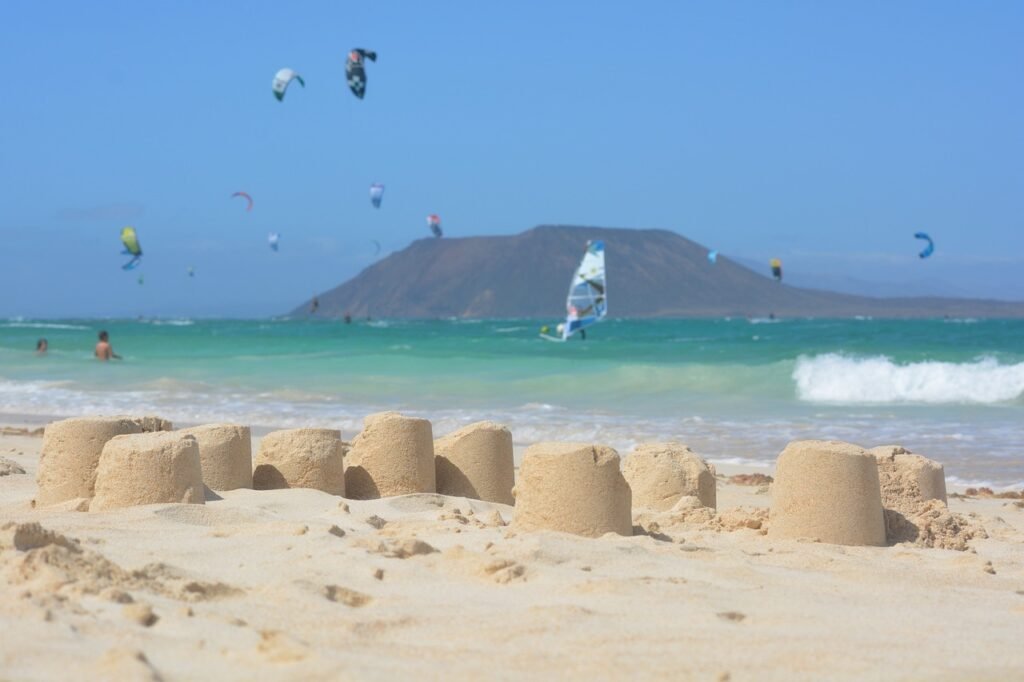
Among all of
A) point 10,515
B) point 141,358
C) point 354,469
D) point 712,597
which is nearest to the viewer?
point 712,597

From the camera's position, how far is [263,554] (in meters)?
5.11

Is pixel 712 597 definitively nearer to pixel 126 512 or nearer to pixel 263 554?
pixel 263 554

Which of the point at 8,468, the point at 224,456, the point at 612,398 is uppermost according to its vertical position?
the point at 224,456

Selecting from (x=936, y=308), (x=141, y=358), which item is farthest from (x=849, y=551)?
(x=936, y=308)

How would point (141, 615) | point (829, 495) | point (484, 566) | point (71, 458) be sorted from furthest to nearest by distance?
point (71, 458), point (829, 495), point (484, 566), point (141, 615)

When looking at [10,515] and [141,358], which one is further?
[141,358]

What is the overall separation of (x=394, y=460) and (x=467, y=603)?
3106mm

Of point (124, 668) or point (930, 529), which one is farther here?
point (930, 529)

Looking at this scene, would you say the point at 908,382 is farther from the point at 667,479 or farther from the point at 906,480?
the point at 667,479

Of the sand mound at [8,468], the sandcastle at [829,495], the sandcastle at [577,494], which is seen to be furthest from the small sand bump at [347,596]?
the sand mound at [8,468]

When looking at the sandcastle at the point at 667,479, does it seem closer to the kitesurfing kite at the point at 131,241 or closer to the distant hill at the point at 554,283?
the kitesurfing kite at the point at 131,241

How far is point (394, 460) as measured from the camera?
24.8 ft

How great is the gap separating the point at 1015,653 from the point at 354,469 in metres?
4.44

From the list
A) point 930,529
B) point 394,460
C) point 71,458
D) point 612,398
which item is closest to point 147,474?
point 71,458
